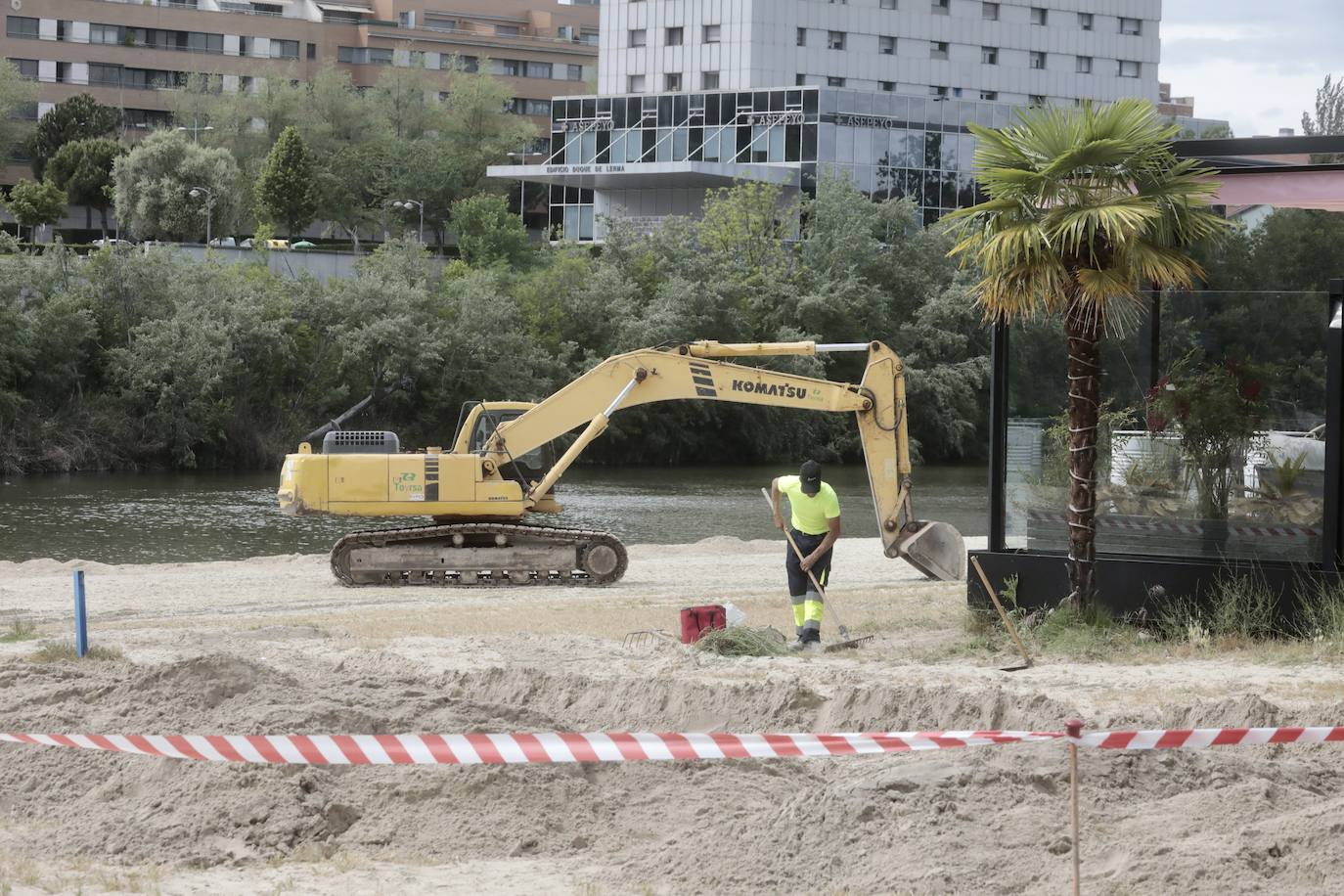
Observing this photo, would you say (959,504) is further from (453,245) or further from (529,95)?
(529,95)

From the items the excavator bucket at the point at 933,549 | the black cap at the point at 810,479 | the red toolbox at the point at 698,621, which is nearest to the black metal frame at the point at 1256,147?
the black cap at the point at 810,479

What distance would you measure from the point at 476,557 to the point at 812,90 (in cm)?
5862

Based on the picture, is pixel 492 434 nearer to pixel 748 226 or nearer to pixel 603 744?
pixel 603 744

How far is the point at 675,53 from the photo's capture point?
86250mm

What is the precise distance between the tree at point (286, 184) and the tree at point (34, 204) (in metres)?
10.2

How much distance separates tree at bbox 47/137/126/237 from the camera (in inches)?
3327

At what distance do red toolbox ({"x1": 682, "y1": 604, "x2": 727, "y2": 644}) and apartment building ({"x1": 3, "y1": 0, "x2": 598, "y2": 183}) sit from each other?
303 feet

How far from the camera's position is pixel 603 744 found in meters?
7.50

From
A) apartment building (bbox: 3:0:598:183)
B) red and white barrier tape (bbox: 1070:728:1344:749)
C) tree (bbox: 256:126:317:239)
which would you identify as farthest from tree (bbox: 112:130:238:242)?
red and white barrier tape (bbox: 1070:728:1344:749)

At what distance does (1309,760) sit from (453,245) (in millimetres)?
87165

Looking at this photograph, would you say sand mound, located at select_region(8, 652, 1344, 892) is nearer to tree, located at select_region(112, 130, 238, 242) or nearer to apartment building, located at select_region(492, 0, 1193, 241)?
apartment building, located at select_region(492, 0, 1193, 241)

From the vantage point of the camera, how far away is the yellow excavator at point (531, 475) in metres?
19.8

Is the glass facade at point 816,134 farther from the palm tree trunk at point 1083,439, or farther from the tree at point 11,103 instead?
the palm tree trunk at point 1083,439

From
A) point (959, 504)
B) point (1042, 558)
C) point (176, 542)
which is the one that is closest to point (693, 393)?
point (1042, 558)
